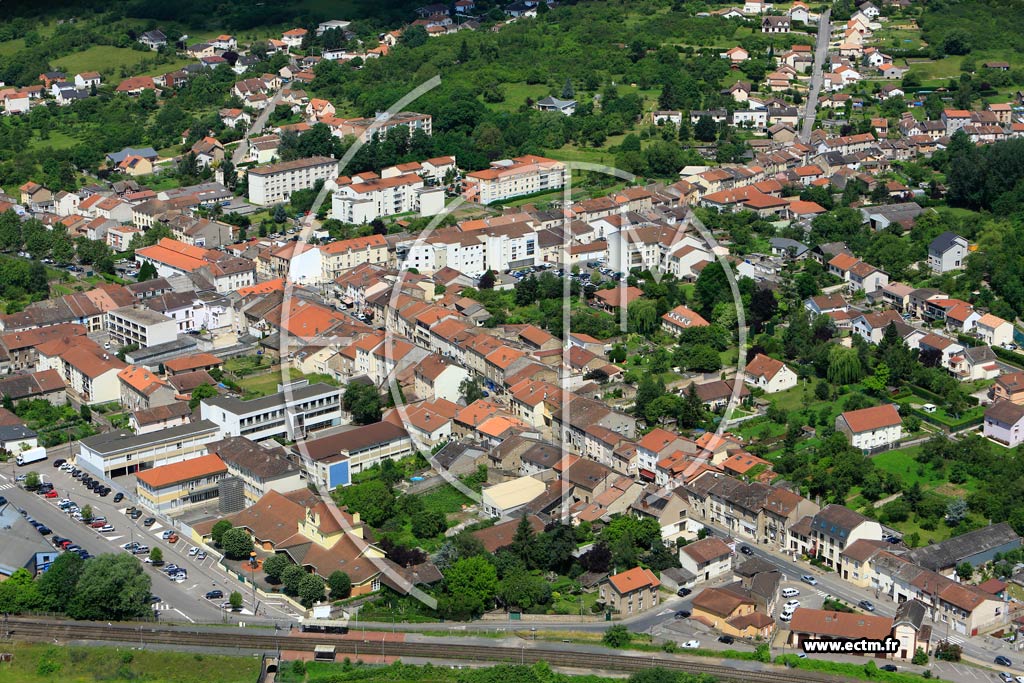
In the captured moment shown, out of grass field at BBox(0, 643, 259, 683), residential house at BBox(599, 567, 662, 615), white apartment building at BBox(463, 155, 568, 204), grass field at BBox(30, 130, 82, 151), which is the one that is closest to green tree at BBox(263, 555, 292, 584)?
grass field at BBox(0, 643, 259, 683)

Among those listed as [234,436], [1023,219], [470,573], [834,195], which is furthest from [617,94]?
[470,573]

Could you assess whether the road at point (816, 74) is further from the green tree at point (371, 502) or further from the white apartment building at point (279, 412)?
the green tree at point (371, 502)

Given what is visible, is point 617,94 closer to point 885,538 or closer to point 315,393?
point 315,393

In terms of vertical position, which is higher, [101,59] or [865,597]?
[101,59]

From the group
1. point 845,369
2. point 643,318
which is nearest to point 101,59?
point 643,318

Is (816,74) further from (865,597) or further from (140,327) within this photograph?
(865,597)

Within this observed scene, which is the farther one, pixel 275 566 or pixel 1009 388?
pixel 1009 388
